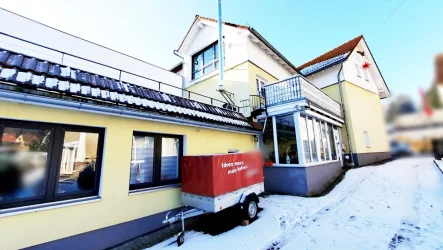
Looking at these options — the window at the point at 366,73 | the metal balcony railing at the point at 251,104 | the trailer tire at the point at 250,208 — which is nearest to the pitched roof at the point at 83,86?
the trailer tire at the point at 250,208

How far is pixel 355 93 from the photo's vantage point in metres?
14.6

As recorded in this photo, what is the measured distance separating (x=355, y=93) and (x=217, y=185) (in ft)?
50.5

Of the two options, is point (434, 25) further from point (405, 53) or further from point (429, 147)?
point (429, 147)

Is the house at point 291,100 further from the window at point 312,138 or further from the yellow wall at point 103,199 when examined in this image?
the yellow wall at point 103,199

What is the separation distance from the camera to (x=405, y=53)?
234 cm

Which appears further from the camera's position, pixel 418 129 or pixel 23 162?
pixel 23 162

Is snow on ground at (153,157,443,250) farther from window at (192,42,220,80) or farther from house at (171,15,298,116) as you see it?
window at (192,42,220,80)

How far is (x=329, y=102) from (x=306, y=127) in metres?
4.35

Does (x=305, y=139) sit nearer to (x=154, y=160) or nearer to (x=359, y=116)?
(x=154, y=160)

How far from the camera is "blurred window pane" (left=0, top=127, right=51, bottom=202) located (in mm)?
3137

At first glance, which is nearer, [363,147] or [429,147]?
[429,147]

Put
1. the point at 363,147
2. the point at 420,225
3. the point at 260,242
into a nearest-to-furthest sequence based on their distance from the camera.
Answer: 1. the point at 260,242
2. the point at 420,225
3. the point at 363,147

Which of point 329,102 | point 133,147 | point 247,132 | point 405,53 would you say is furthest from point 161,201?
point 329,102

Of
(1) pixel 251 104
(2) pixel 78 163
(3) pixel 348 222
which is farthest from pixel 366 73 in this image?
(2) pixel 78 163
